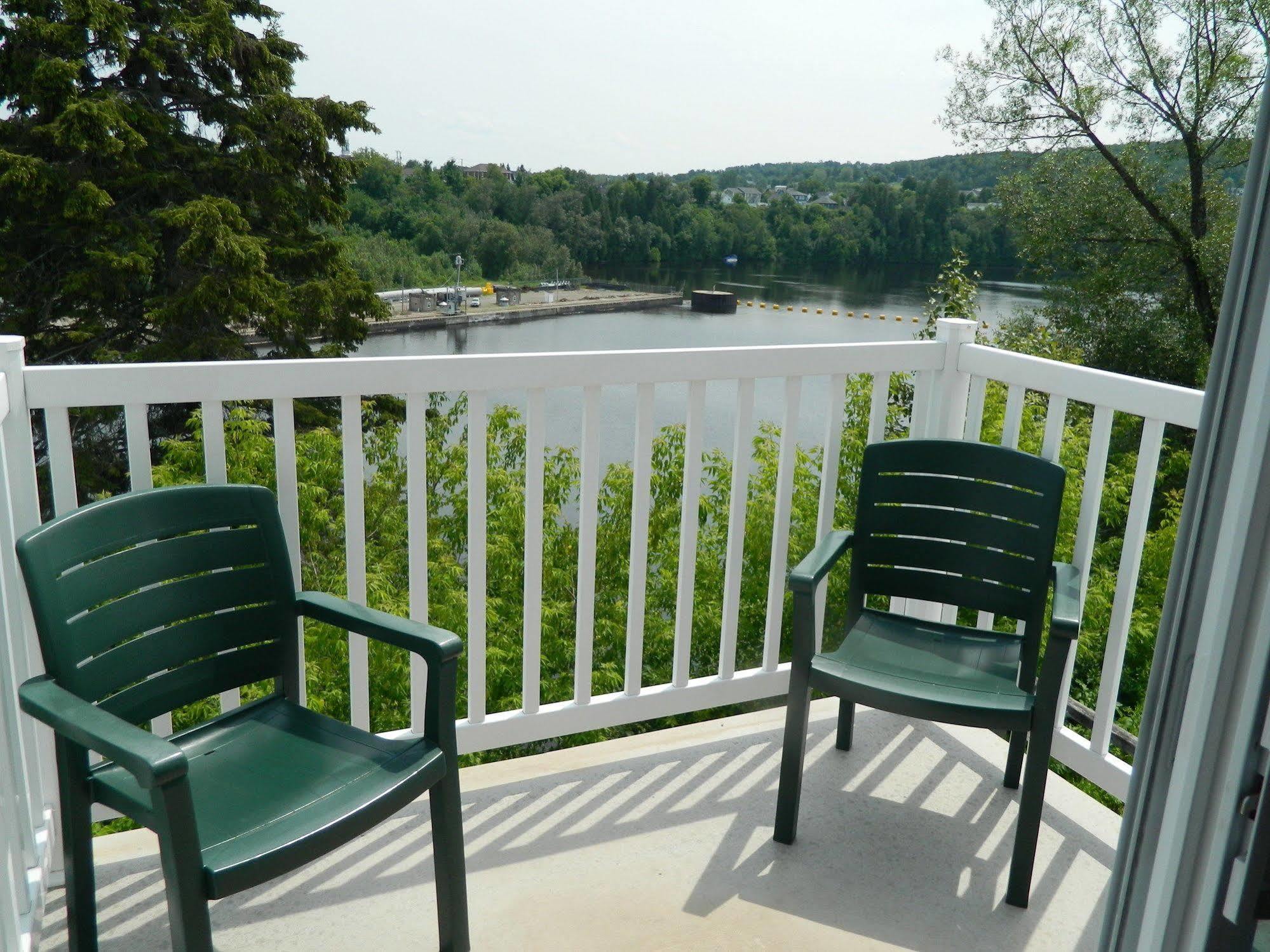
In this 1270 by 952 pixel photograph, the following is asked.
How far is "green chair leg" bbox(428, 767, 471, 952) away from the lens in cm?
192

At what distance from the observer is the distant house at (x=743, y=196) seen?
14312mm

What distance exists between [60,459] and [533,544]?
1107 mm

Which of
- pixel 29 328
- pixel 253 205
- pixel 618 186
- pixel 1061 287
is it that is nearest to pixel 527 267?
pixel 618 186

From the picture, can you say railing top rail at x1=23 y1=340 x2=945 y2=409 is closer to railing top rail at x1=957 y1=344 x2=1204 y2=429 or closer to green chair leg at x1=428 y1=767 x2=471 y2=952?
railing top rail at x1=957 y1=344 x2=1204 y2=429

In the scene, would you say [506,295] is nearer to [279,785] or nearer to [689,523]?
[689,523]

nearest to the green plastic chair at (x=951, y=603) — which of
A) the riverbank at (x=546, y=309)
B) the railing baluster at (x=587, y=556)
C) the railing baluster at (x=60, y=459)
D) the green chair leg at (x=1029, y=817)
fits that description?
the green chair leg at (x=1029, y=817)

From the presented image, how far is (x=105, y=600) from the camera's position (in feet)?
5.99

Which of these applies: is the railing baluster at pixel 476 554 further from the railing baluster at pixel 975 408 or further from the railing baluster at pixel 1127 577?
the railing baluster at pixel 1127 577

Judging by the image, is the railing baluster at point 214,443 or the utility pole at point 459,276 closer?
the railing baluster at point 214,443

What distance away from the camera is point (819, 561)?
2406 mm

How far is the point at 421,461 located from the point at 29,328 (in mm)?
16273

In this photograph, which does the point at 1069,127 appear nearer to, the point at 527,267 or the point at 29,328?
the point at 527,267

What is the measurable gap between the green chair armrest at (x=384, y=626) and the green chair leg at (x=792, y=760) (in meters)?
0.85

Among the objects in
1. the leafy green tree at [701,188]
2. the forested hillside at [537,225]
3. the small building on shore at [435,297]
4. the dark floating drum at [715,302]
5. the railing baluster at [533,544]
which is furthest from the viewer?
the small building on shore at [435,297]
